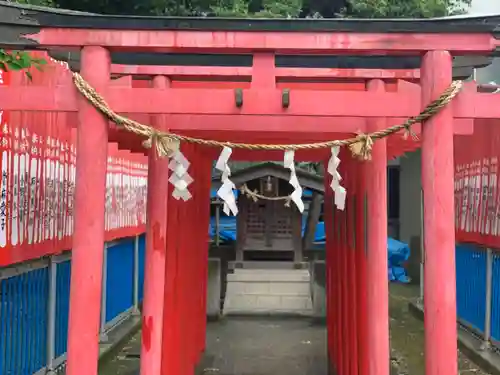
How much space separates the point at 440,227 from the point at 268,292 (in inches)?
372

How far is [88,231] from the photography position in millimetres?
3107

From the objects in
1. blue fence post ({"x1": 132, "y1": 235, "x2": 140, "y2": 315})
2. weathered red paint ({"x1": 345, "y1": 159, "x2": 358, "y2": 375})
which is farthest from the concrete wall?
weathered red paint ({"x1": 345, "y1": 159, "x2": 358, "y2": 375})

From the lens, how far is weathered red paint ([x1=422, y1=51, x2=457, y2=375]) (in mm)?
3127

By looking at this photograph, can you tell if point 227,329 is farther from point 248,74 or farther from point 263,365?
point 248,74

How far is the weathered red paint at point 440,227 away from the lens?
123 inches

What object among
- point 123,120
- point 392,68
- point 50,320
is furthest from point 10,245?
point 392,68

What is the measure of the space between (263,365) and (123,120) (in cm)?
567

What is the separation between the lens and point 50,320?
6.23m

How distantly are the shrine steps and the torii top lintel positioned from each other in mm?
9023

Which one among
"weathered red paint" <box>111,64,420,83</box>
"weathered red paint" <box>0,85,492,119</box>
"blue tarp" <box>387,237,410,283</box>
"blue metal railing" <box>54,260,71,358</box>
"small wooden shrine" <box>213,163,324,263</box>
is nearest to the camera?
"weathered red paint" <box>0,85,492,119</box>

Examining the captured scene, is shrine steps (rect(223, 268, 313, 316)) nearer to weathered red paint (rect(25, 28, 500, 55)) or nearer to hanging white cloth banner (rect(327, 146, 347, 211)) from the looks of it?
hanging white cloth banner (rect(327, 146, 347, 211))

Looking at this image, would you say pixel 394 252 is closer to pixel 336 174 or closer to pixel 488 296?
pixel 488 296

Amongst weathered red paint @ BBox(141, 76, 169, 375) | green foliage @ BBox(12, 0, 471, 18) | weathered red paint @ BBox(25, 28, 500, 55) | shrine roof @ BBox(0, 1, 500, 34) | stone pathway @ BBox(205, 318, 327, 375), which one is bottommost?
stone pathway @ BBox(205, 318, 327, 375)

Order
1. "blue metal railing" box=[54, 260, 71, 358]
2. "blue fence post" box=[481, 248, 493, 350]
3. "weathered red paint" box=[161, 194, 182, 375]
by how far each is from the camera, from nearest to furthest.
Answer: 1. "weathered red paint" box=[161, 194, 182, 375]
2. "blue metal railing" box=[54, 260, 71, 358]
3. "blue fence post" box=[481, 248, 493, 350]
